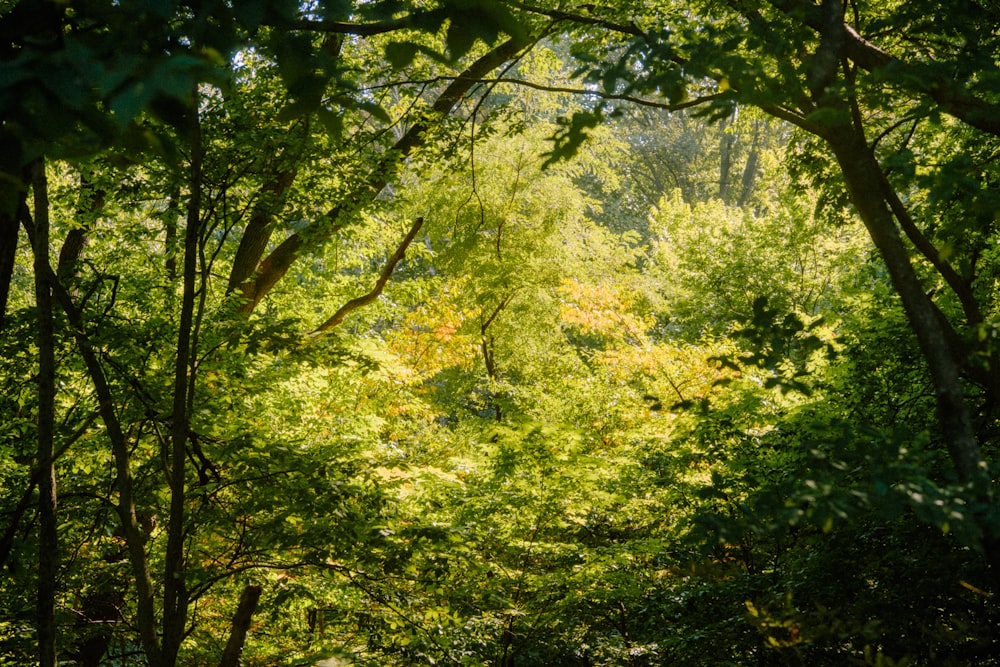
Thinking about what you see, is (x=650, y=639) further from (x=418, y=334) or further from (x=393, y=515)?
(x=418, y=334)

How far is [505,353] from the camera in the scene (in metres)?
14.8

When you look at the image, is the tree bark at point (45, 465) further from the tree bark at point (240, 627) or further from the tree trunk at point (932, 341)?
the tree bark at point (240, 627)

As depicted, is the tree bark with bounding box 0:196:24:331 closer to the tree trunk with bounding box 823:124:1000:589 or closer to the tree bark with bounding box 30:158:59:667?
the tree bark with bounding box 30:158:59:667

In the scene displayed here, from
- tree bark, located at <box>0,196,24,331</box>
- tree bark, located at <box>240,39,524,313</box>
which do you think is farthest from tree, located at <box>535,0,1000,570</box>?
tree bark, located at <box>240,39,524,313</box>

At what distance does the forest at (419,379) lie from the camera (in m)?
1.88

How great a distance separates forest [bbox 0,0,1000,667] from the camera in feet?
6.17

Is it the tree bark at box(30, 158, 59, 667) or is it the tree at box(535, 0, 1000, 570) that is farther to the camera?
the tree bark at box(30, 158, 59, 667)

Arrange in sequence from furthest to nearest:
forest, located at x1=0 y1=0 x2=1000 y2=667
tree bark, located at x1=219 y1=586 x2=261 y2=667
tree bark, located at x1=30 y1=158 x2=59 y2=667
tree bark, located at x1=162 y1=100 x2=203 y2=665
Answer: tree bark, located at x1=219 y1=586 x2=261 y2=667, tree bark, located at x1=162 y1=100 x2=203 y2=665, tree bark, located at x1=30 y1=158 x2=59 y2=667, forest, located at x1=0 y1=0 x2=1000 y2=667

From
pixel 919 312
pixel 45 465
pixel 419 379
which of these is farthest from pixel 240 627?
pixel 919 312

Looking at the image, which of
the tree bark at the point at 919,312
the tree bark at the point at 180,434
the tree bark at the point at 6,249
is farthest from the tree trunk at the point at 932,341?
the tree bark at the point at 6,249

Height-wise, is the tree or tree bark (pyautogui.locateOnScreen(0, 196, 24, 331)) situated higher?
the tree

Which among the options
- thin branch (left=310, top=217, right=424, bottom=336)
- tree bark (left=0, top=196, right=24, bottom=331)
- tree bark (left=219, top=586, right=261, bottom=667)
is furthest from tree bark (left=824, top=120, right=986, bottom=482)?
tree bark (left=219, top=586, right=261, bottom=667)

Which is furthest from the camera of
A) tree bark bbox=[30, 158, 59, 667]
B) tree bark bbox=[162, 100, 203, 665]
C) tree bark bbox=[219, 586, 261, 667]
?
tree bark bbox=[219, 586, 261, 667]

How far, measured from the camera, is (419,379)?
33.6ft
